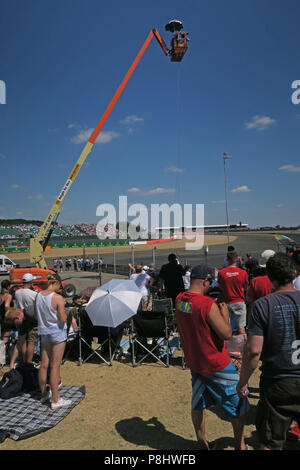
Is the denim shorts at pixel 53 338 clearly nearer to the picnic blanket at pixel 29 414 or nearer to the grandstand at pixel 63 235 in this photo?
the picnic blanket at pixel 29 414

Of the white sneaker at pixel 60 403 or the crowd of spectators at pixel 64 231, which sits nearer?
the white sneaker at pixel 60 403

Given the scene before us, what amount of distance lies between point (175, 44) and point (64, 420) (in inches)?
741

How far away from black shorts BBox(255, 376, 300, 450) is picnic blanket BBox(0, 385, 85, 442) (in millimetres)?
2854

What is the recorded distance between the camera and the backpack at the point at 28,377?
468 centimetres

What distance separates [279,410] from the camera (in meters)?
2.16

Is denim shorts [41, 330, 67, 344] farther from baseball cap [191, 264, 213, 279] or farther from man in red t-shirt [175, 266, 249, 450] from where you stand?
baseball cap [191, 264, 213, 279]

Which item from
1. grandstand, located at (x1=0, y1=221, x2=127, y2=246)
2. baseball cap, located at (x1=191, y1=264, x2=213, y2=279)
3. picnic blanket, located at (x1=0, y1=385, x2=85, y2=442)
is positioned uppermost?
grandstand, located at (x1=0, y1=221, x2=127, y2=246)

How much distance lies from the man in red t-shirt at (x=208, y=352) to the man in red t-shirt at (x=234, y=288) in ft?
8.86

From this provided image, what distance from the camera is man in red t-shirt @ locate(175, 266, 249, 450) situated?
2590mm

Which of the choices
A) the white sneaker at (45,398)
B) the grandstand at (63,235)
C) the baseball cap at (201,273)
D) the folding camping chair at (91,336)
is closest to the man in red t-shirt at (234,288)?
the folding camping chair at (91,336)

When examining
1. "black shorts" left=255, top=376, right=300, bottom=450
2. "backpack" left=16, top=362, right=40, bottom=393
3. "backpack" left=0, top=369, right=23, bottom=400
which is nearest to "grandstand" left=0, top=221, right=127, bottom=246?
"backpack" left=16, top=362, right=40, bottom=393
